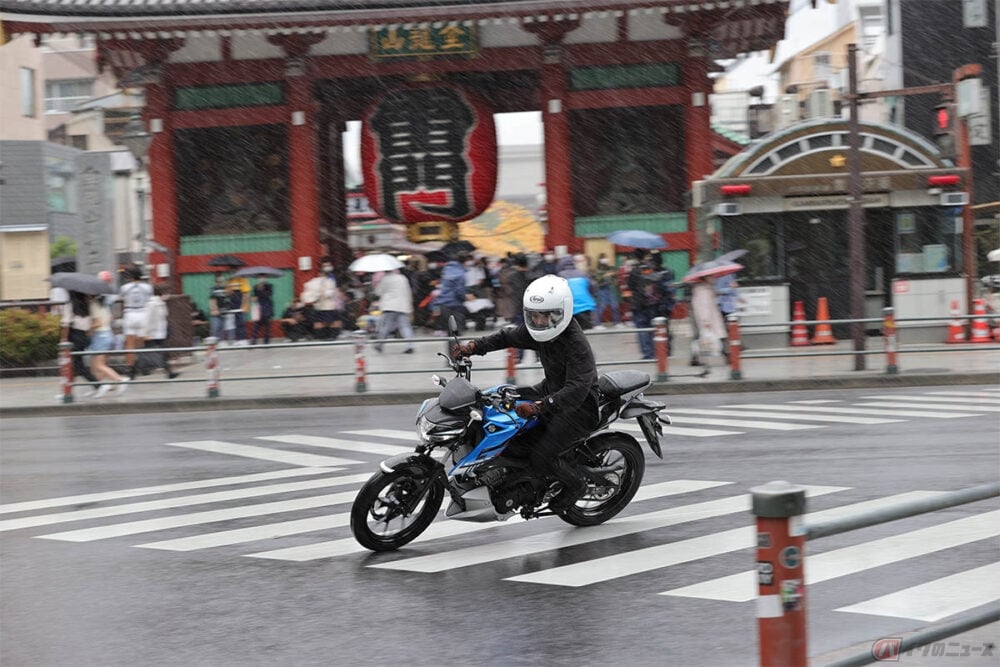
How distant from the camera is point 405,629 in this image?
6.59m

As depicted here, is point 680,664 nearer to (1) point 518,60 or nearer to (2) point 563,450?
(2) point 563,450

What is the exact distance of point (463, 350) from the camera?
8656mm

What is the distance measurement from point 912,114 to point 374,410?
35286mm

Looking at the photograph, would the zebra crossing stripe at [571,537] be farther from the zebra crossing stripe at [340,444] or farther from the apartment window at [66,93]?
the apartment window at [66,93]

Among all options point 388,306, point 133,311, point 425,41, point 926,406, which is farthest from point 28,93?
point 926,406

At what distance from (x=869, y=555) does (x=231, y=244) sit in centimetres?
2700

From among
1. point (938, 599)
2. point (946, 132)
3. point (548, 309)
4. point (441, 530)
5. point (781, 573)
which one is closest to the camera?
point (781, 573)

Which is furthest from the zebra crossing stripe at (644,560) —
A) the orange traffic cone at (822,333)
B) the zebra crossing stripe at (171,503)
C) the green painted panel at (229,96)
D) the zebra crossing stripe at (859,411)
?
the green painted panel at (229,96)

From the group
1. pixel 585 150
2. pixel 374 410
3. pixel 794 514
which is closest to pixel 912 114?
pixel 585 150

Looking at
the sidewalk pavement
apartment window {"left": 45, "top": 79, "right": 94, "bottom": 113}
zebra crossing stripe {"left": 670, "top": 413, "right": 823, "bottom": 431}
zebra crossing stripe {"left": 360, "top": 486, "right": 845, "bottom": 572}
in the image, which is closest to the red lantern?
the sidewalk pavement

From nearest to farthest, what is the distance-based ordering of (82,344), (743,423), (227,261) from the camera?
(743,423) → (82,344) → (227,261)

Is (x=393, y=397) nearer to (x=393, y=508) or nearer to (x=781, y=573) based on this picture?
(x=393, y=508)

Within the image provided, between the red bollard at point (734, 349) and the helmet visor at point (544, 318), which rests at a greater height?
the helmet visor at point (544, 318)

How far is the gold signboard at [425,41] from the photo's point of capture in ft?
104
